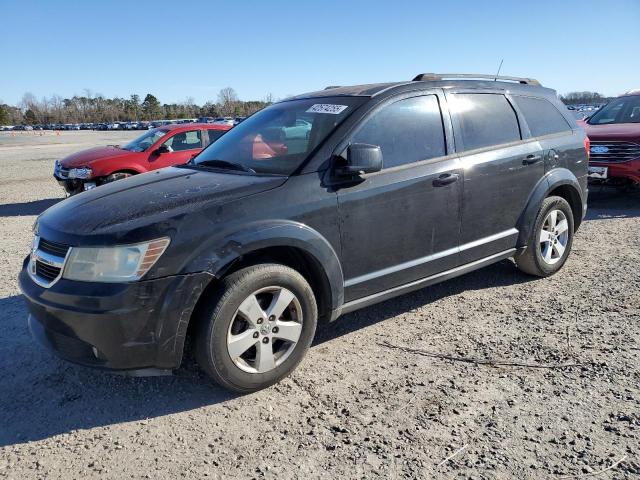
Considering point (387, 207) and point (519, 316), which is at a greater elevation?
point (387, 207)

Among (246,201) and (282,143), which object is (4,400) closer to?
(246,201)

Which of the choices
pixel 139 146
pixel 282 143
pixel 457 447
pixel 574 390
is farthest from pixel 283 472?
pixel 139 146

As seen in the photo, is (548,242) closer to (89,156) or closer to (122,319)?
(122,319)

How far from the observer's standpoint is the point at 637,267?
5117mm

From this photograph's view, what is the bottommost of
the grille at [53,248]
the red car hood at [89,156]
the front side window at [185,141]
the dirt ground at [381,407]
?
the dirt ground at [381,407]

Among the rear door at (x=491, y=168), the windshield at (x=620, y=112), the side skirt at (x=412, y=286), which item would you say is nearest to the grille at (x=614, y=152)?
the windshield at (x=620, y=112)

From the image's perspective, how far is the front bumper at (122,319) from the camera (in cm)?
269

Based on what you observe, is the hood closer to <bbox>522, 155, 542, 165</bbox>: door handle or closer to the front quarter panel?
the front quarter panel

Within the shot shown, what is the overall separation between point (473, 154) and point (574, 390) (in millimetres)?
1936

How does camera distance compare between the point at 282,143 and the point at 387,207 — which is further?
the point at 282,143

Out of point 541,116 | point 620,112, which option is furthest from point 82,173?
point 620,112

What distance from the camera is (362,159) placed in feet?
10.7

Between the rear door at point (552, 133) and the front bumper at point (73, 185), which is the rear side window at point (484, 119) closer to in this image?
the rear door at point (552, 133)

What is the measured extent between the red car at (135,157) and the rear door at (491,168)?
5806 millimetres
